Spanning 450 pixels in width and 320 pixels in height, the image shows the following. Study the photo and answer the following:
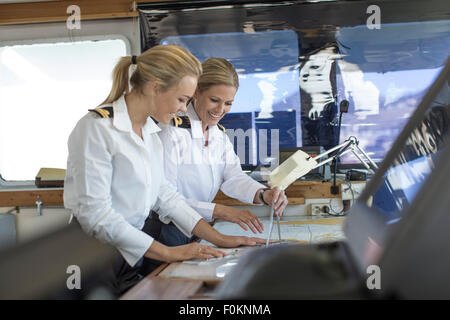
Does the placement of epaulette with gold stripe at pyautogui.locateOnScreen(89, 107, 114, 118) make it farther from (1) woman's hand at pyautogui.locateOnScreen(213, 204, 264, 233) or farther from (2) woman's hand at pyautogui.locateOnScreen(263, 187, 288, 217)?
(2) woman's hand at pyautogui.locateOnScreen(263, 187, 288, 217)

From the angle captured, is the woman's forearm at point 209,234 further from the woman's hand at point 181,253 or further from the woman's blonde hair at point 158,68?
the woman's blonde hair at point 158,68

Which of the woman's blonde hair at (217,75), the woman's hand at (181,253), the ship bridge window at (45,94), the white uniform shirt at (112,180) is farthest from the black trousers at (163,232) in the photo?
the ship bridge window at (45,94)

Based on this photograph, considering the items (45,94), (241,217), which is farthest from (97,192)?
(45,94)

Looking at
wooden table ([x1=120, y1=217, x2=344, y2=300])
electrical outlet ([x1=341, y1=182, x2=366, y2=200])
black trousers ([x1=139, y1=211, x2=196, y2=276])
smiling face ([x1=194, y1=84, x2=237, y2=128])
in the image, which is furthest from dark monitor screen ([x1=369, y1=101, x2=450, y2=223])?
electrical outlet ([x1=341, y1=182, x2=366, y2=200])

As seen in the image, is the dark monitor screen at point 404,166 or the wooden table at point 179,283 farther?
the wooden table at point 179,283

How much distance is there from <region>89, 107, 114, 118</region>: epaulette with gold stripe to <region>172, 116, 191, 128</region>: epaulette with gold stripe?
1.94 ft

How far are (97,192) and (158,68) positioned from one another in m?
0.50

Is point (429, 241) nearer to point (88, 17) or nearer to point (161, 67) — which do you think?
point (161, 67)

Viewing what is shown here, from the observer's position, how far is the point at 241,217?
1.93 metres

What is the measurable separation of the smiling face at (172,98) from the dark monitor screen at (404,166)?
1.10 m

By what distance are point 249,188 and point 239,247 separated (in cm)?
67

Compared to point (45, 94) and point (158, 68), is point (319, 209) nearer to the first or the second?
point (158, 68)

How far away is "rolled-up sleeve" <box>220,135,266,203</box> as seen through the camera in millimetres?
2324

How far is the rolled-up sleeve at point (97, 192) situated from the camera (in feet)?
4.71
